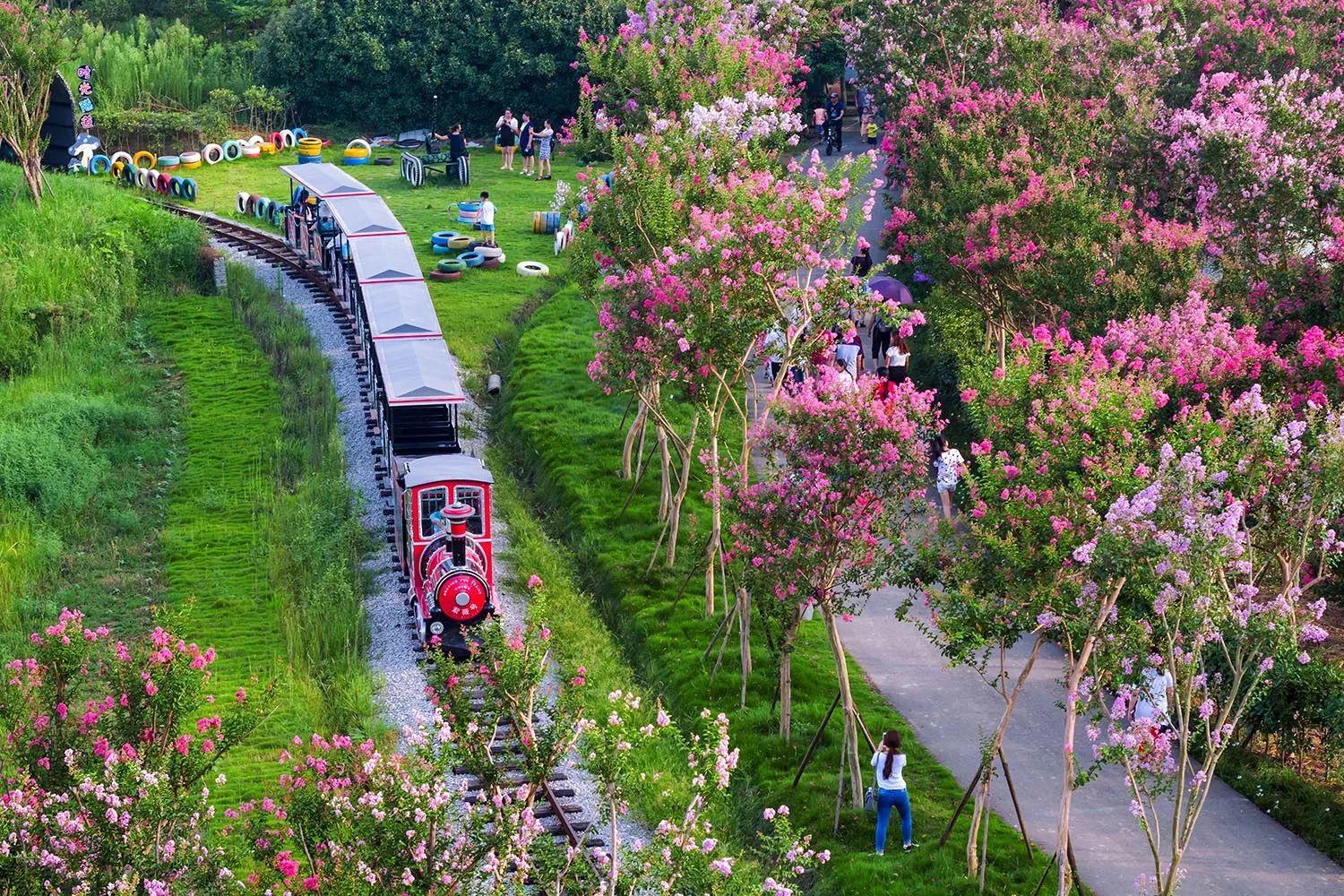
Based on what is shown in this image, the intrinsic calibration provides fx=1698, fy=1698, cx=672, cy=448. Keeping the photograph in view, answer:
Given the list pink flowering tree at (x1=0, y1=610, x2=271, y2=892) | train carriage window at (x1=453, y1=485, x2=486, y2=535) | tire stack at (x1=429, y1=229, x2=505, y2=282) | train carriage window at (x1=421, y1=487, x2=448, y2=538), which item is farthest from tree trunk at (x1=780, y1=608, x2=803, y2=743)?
tire stack at (x1=429, y1=229, x2=505, y2=282)

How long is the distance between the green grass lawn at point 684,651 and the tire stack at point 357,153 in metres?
19.2

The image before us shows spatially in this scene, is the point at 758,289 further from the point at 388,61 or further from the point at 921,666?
the point at 388,61

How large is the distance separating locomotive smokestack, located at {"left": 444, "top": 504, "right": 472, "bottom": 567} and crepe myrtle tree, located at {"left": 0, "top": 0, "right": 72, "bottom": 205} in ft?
79.5

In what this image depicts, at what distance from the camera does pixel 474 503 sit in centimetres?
2578

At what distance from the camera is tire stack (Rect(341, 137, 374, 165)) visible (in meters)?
56.1

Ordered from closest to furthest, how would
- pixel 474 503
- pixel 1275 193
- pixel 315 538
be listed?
pixel 474 503 → pixel 1275 193 → pixel 315 538

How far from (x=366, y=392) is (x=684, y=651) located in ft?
40.1

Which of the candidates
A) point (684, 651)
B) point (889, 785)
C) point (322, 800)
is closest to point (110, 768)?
point (322, 800)

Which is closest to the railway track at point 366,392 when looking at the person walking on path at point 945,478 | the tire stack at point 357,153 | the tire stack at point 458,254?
the tire stack at point 458,254

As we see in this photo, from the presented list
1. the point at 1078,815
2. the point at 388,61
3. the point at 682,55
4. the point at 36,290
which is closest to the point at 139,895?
the point at 1078,815

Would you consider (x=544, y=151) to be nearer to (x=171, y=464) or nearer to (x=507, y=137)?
(x=507, y=137)

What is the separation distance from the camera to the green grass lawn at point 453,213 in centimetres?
4016

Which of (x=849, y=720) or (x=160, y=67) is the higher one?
(x=160, y=67)

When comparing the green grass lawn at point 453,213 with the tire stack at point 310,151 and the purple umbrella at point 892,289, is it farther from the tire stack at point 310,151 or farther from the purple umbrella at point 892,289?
the purple umbrella at point 892,289
